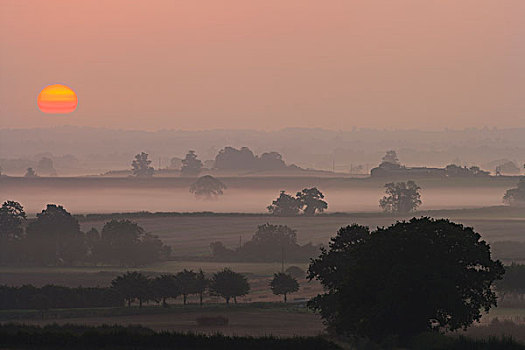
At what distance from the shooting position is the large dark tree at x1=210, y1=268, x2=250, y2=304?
13675 centimetres

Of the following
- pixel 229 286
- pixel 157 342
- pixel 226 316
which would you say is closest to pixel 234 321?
pixel 226 316

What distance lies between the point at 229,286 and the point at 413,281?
209ft

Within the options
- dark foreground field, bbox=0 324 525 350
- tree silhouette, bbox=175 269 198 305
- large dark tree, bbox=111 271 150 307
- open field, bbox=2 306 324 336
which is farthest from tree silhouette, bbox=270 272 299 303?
dark foreground field, bbox=0 324 525 350

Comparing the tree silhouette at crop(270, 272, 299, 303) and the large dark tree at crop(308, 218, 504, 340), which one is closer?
the large dark tree at crop(308, 218, 504, 340)

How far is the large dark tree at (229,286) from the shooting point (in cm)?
13675

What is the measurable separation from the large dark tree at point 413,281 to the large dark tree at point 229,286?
5651 centimetres

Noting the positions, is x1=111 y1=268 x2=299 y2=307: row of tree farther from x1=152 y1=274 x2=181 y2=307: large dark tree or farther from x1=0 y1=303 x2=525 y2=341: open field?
x1=0 y1=303 x2=525 y2=341: open field

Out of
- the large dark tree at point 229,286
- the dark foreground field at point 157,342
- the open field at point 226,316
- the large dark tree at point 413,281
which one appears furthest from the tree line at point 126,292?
the dark foreground field at point 157,342

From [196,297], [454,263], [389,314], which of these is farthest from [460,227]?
[196,297]

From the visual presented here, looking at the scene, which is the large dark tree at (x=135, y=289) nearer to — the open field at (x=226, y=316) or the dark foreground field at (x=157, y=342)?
the open field at (x=226, y=316)

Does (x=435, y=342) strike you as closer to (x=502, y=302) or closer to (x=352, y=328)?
(x=352, y=328)

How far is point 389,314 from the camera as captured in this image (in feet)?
253

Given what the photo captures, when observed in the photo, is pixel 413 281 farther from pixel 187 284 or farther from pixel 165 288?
pixel 187 284

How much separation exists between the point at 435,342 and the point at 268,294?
77552 millimetres
